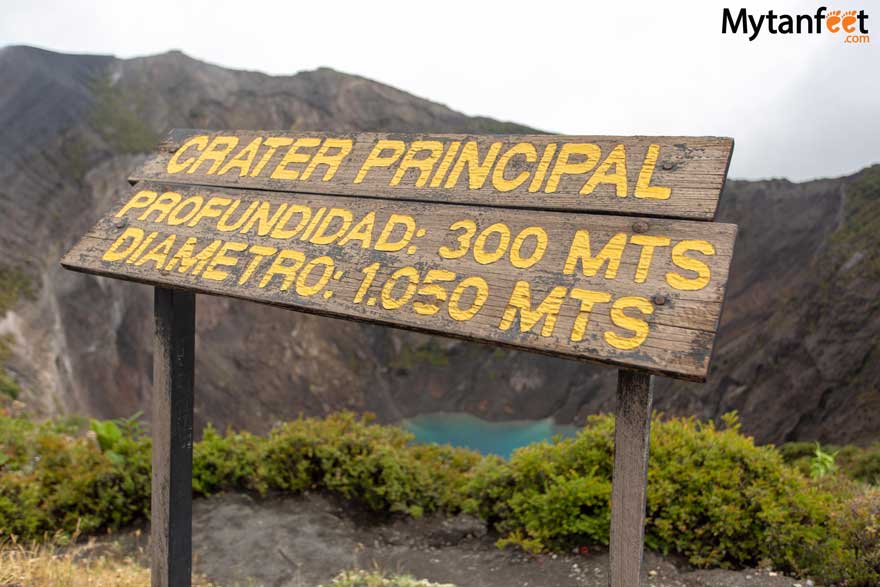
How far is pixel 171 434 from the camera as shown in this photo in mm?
3408

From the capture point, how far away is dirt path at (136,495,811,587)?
13.6 feet

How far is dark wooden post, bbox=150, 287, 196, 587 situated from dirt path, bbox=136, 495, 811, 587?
3.70 ft

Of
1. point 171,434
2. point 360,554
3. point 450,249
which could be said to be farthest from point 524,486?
point 450,249

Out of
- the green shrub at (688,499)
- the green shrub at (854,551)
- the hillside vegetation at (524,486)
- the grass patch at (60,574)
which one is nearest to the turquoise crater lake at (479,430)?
the hillside vegetation at (524,486)

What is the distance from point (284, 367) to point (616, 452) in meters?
25.4

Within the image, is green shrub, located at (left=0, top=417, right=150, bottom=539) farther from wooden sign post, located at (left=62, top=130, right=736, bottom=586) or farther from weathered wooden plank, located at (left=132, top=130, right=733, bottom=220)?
weathered wooden plank, located at (left=132, top=130, right=733, bottom=220)

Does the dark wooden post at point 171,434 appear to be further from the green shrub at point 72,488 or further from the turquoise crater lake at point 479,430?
the turquoise crater lake at point 479,430

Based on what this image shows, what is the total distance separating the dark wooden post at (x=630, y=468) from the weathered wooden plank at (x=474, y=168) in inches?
25.9

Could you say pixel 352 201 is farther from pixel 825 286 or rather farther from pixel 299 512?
pixel 825 286

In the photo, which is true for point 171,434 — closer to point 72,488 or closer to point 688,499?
point 72,488

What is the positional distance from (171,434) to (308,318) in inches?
1004

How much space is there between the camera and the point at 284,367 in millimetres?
26453

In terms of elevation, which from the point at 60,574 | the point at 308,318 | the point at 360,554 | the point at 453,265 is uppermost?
the point at 308,318

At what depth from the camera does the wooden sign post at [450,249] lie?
6.67ft
